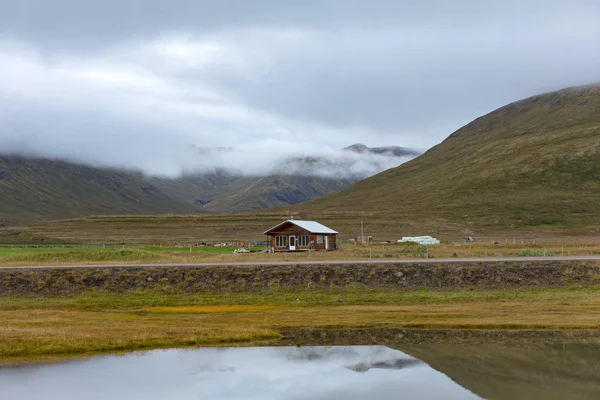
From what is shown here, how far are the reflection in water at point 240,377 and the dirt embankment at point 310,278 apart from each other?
25.7 m

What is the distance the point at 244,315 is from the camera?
143ft

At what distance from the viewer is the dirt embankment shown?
182 ft

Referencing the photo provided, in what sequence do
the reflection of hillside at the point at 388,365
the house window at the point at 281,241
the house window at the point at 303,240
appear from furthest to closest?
the house window at the point at 281,241, the house window at the point at 303,240, the reflection of hillside at the point at 388,365

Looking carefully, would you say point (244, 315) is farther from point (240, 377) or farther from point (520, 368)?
point (520, 368)

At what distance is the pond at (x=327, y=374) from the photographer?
23219 mm

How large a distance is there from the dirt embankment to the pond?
81.5ft

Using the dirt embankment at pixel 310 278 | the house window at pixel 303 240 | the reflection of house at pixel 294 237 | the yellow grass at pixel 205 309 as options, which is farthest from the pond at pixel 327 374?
the house window at pixel 303 240

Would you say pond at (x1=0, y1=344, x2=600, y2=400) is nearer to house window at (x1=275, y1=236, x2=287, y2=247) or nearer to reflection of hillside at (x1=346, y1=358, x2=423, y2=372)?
reflection of hillside at (x1=346, y1=358, x2=423, y2=372)

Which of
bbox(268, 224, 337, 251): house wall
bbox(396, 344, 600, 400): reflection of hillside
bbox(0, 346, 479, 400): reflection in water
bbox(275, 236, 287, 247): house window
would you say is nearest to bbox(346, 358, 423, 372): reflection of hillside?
bbox(0, 346, 479, 400): reflection in water

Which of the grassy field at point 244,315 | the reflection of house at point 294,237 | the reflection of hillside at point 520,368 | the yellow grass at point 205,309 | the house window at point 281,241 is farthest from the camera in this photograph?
the house window at point 281,241

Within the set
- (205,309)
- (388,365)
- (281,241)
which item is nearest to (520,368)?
(388,365)

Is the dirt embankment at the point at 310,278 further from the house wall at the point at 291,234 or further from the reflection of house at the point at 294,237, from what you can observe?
the house wall at the point at 291,234

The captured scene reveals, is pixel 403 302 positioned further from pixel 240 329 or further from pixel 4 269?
pixel 4 269

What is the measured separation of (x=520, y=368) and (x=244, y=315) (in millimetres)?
21509
